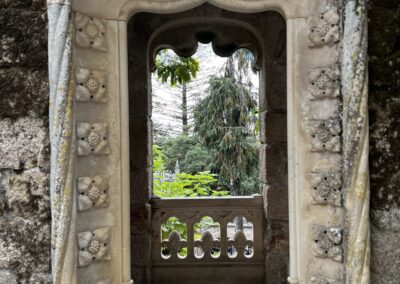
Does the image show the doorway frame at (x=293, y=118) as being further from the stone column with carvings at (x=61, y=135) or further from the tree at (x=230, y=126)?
the tree at (x=230, y=126)

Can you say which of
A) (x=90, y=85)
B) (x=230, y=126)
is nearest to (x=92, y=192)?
(x=90, y=85)

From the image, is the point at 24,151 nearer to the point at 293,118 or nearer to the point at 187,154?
the point at 293,118

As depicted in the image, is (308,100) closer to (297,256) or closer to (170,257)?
(297,256)

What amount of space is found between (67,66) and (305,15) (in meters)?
1.06

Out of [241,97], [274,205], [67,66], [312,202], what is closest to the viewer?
[67,66]

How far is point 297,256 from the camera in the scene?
76.6 inches

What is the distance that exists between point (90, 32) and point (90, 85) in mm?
232

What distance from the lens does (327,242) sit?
1839 mm

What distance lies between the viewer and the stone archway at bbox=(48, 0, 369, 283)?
171 centimetres

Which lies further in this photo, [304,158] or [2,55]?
[304,158]

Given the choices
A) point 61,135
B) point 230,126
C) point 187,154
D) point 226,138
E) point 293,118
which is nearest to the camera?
point 61,135

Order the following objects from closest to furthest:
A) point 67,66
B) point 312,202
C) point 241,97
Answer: point 67,66 < point 312,202 < point 241,97

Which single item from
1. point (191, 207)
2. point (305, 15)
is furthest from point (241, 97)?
point (305, 15)

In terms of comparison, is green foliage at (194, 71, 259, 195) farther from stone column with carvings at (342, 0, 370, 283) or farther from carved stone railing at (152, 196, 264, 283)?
stone column with carvings at (342, 0, 370, 283)
